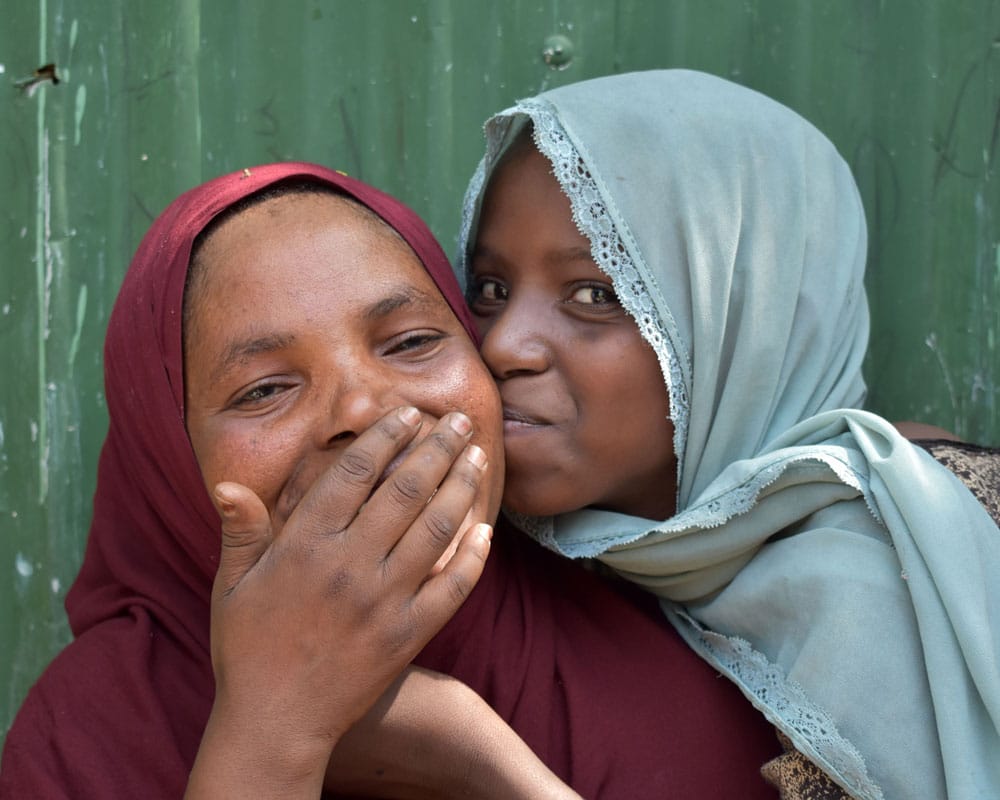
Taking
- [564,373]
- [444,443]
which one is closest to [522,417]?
[564,373]

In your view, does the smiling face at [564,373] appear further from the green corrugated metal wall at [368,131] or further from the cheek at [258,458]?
the green corrugated metal wall at [368,131]

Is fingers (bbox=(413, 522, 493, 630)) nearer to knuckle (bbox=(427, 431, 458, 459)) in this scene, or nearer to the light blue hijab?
knuckle (bbox=(427, 431, 458, 459))

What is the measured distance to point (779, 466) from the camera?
6.83ft

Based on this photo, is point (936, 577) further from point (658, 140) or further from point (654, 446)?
point (658, 140)

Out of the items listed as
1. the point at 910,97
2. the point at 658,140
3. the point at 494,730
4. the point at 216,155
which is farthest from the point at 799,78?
the point at 494,730

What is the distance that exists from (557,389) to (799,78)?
3.75ft

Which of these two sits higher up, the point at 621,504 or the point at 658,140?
the point at 658,140

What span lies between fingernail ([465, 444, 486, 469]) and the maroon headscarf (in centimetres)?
33

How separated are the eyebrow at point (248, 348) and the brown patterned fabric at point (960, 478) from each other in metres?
1.00

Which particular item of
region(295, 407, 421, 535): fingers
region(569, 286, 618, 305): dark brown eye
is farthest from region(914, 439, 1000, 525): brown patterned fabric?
region(295, 407, 421, 535): fingers

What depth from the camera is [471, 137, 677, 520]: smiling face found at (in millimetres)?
2188

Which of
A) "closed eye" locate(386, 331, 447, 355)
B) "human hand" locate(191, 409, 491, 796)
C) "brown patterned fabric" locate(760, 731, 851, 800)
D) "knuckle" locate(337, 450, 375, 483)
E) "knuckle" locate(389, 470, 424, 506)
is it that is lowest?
"brown patterned fabric" locate(760, 731, 851, 800)

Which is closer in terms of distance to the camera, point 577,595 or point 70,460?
point 577,595

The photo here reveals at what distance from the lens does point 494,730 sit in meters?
1.95
